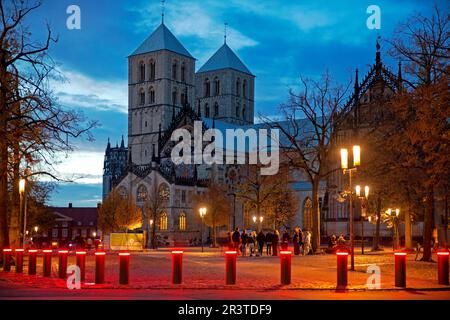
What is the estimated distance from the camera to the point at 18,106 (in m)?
26.9

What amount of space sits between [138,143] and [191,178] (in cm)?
2138

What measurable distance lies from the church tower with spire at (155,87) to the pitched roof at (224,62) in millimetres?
10691

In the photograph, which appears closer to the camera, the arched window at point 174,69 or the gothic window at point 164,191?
the gothic window at point 164,191

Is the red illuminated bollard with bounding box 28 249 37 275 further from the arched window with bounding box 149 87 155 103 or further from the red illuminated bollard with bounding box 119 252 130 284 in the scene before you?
the arched window with bounding box 149 87 155 103

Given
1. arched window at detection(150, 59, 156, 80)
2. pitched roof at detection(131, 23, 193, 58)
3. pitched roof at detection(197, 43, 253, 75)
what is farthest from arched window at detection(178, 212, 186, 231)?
pitched roof at detection(197, 43, 253, 75)

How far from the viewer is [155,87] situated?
117m

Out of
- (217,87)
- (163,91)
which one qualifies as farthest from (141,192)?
(217,87)

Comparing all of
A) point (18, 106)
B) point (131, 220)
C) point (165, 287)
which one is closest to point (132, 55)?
point (131, 220)

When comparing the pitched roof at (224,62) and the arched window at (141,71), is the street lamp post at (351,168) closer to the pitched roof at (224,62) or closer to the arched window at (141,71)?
the arched window at (141,71)

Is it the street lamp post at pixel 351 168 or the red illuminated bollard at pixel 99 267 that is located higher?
the street lamp post at pixel 351 168

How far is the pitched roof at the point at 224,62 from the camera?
130 metres

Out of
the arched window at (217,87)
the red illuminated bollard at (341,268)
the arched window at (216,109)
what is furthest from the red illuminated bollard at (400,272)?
the arched window at (217,87)

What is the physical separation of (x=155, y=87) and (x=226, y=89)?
1665 centimetres
